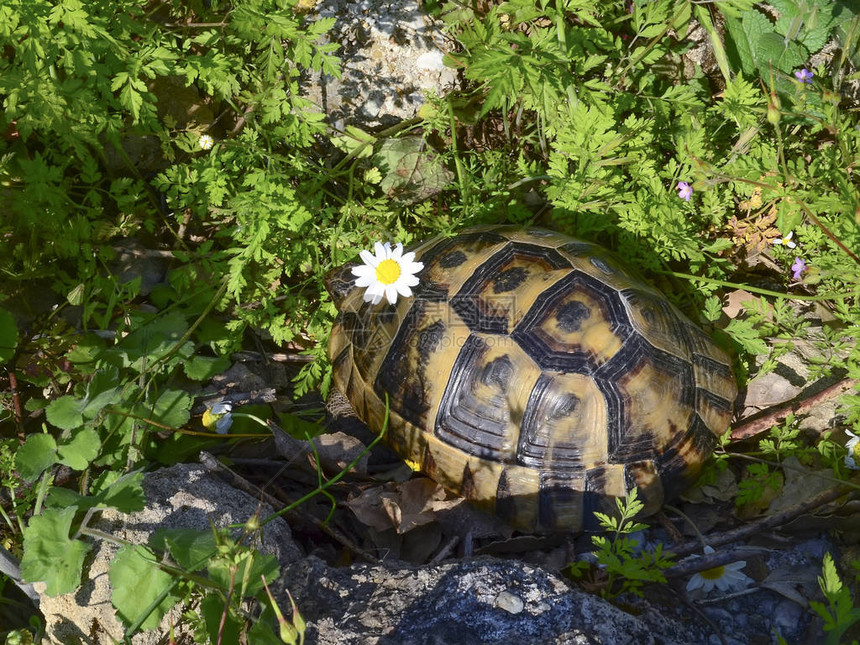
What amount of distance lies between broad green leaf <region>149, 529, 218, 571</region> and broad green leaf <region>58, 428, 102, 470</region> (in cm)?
52

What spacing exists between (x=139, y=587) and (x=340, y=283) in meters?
1.98

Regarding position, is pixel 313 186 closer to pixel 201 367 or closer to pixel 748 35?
pixel 201 367

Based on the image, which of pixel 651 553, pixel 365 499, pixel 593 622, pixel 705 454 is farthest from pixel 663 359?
pixel 365 499

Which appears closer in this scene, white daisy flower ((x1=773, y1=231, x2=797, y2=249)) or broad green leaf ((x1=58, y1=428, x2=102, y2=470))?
broad green leaf ((x1=58, y1=428, x2=102, y2=470))

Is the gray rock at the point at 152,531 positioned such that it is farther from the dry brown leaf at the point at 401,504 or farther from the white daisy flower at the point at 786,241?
the white daisy flower at the point at 786,241

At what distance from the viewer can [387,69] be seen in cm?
465

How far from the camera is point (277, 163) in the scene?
4.05 metres

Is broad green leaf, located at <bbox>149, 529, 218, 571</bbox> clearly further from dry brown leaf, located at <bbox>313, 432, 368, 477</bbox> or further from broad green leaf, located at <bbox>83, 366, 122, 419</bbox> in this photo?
dry brown leaf, located at <bbox>313, 432, 368, 477</bbox>

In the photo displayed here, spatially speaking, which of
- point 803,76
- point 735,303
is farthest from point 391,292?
point 803,76

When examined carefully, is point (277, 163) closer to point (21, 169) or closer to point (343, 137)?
point (343, 137)

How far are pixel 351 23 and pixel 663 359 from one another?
9.95ft

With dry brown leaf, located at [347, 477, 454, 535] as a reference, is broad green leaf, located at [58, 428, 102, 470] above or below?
above

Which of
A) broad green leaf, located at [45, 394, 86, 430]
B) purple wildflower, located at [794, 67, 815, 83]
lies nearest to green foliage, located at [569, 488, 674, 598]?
broad green leaf, located at [45, 394, 86, 430]

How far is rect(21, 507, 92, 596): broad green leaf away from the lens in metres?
2.57
